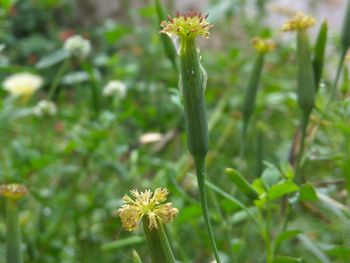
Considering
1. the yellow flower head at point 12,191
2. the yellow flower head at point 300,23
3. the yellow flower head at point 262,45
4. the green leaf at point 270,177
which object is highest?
the yellow flower head at point 262,45

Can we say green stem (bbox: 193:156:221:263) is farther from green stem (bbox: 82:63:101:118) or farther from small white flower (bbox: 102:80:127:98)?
small white flower (bbox: 102:80:127:98)

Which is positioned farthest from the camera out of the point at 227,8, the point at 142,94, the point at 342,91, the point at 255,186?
the point at 142,94

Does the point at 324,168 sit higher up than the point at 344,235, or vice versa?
the point at 324,168

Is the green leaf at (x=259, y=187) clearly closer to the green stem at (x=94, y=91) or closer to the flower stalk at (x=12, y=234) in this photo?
the flower stalk at (x=12, y=234)

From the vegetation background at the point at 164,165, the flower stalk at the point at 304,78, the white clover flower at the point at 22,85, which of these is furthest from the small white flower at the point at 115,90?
the flower stalk at the point at 304,78

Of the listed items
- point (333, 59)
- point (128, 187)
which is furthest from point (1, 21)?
point (333, 59)

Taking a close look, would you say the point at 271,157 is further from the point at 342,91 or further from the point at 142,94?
the point at 142,94
